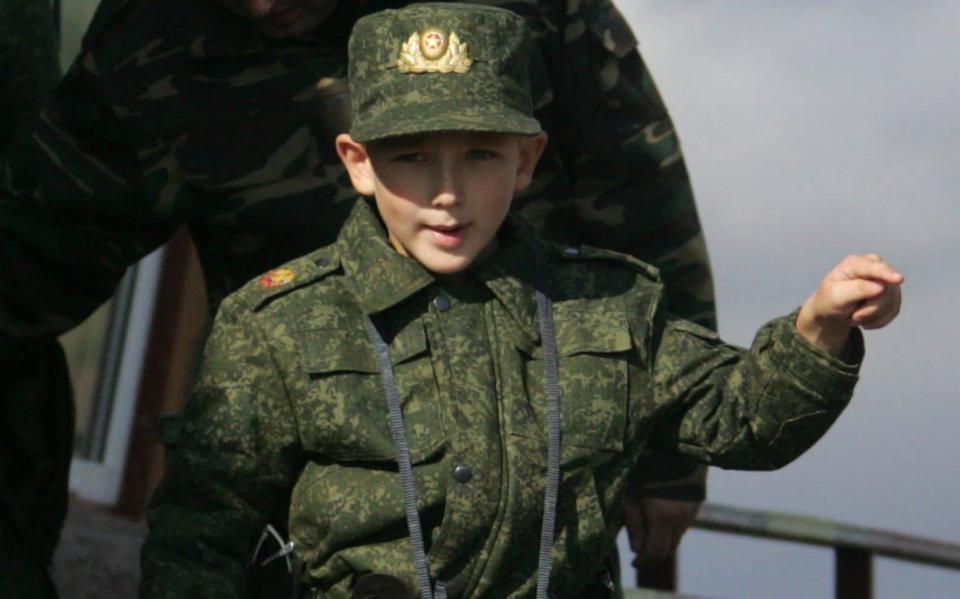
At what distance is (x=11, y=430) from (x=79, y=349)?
3.00 m

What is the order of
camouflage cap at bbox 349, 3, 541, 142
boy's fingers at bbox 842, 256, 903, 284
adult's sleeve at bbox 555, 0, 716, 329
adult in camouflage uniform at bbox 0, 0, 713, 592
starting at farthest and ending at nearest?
adult's sleeve at bbox 555, 0, 716, 329 → adult in camouflage uniform at bbox 0, 0, 713, 592 → camouflage cap at bbox 349, 3, 541, 142 → boy's fingers at bbox 842, 256, 903, 284

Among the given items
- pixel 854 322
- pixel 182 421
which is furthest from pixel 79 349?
pixel 854 322

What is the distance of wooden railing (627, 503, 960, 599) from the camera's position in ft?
25.3

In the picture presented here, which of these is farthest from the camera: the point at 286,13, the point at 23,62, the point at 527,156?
the point at 23,62

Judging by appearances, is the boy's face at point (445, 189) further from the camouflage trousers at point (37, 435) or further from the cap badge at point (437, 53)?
the camouflage trousers at point (37, 435)

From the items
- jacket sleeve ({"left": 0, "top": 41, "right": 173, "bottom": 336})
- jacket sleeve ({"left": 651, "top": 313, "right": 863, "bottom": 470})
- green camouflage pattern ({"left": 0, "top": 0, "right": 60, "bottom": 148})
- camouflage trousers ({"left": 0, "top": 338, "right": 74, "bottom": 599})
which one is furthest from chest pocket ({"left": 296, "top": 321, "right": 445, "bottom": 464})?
green camouflage pattern ({"left": 0, "top": 0, "right": 60, "bottom": 148})

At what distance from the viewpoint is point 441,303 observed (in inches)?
174

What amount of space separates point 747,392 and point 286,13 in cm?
133

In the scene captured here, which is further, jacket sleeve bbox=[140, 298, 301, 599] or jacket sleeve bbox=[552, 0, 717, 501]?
jacket sleeve bbox=[552, 0, 717, 501]

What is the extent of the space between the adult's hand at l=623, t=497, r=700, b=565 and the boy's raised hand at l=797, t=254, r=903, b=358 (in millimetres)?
1227

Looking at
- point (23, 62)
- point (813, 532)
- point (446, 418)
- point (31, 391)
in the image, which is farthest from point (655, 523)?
point (813, 532)

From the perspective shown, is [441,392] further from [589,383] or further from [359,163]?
[359,163]

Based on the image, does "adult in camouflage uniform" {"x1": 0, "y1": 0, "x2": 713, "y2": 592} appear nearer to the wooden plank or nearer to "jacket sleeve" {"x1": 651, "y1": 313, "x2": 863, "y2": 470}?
"jacket sleeve" {"x1": 651, "y1": 313, "x2": 863, "y2": 470}

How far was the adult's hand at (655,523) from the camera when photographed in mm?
5359
